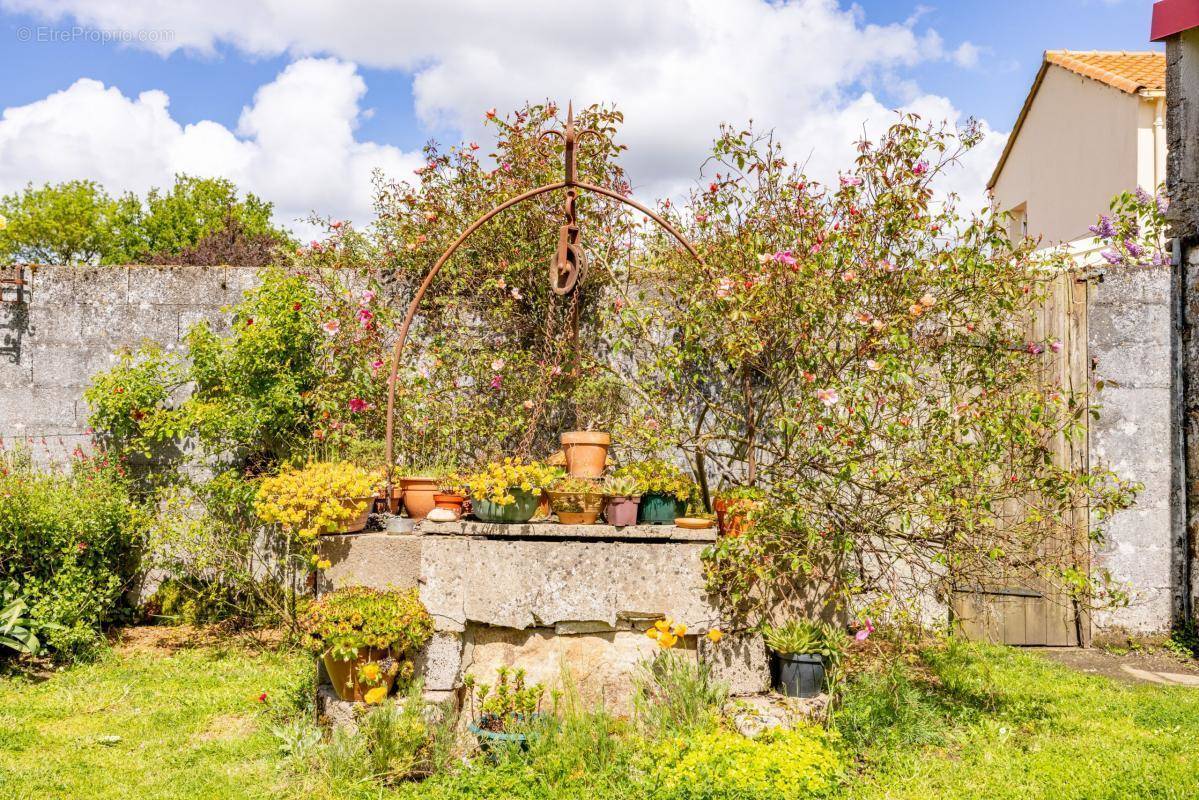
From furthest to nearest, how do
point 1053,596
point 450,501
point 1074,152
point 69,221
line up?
point 69,221
point 1074,152
point 1053,596
point 450,501

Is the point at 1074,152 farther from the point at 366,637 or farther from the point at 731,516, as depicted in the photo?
the point at 366,637

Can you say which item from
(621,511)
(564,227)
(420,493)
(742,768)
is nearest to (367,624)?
(420,493)

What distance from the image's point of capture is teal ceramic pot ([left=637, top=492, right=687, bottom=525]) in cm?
427

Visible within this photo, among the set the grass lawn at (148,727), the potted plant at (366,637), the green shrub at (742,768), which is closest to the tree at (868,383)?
the green shrub at (742,768)

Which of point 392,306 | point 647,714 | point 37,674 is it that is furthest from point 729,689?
point 37,674

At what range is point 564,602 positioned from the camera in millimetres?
3951

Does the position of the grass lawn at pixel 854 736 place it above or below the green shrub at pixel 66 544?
below

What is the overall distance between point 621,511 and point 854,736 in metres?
1.48

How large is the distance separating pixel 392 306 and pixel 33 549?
2689mm

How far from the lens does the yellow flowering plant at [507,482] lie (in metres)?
4.04

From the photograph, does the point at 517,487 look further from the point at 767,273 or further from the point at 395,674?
the point at 767,273

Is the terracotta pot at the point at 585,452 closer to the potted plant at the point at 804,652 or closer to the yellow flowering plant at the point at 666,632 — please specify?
the yellow flowering plant at the point at 666,632

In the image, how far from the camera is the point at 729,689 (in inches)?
159

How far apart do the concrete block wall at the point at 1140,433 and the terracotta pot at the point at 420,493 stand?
4404mm
